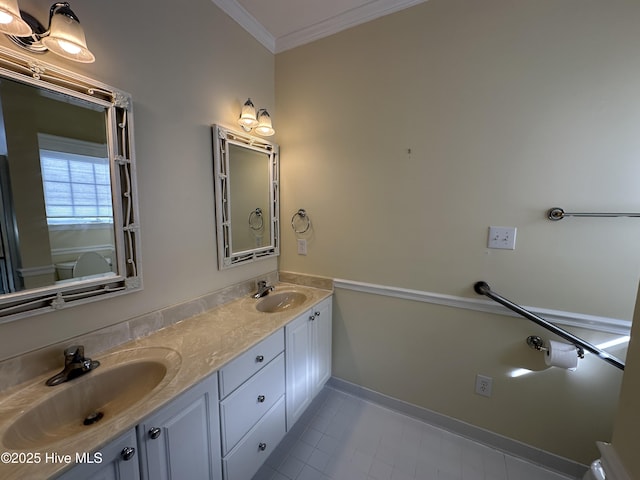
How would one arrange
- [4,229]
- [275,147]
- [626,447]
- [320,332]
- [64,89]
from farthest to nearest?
[275,147] < [320,332] < [64,89] < [4,229] < [626,447]

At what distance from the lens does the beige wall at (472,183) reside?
1.21 meters

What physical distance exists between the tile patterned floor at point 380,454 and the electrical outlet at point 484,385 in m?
0.34

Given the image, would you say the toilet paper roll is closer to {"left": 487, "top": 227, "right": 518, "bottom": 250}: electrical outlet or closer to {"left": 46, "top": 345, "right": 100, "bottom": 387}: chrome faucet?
{"left": 487, "top": 227, "right": 518, "bottom": 250}: electrical outlet

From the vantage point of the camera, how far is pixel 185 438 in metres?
0.90

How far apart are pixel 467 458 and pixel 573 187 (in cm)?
163

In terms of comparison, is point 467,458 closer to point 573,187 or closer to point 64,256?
point 573,187

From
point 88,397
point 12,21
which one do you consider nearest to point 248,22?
point 12,21

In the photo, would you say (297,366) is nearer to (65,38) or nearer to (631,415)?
(631,415)

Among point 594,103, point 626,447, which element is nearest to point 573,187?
point 594,103

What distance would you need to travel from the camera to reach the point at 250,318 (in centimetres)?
144

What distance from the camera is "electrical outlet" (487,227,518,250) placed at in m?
1.39

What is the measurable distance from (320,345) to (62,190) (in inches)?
Result: 63.7

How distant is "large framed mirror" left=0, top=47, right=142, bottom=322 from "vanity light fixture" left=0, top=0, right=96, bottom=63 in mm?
57

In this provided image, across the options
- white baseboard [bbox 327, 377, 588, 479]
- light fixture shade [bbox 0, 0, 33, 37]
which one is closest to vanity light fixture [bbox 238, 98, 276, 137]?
light fixture shade [bbox 0, 0, 33, 37]
